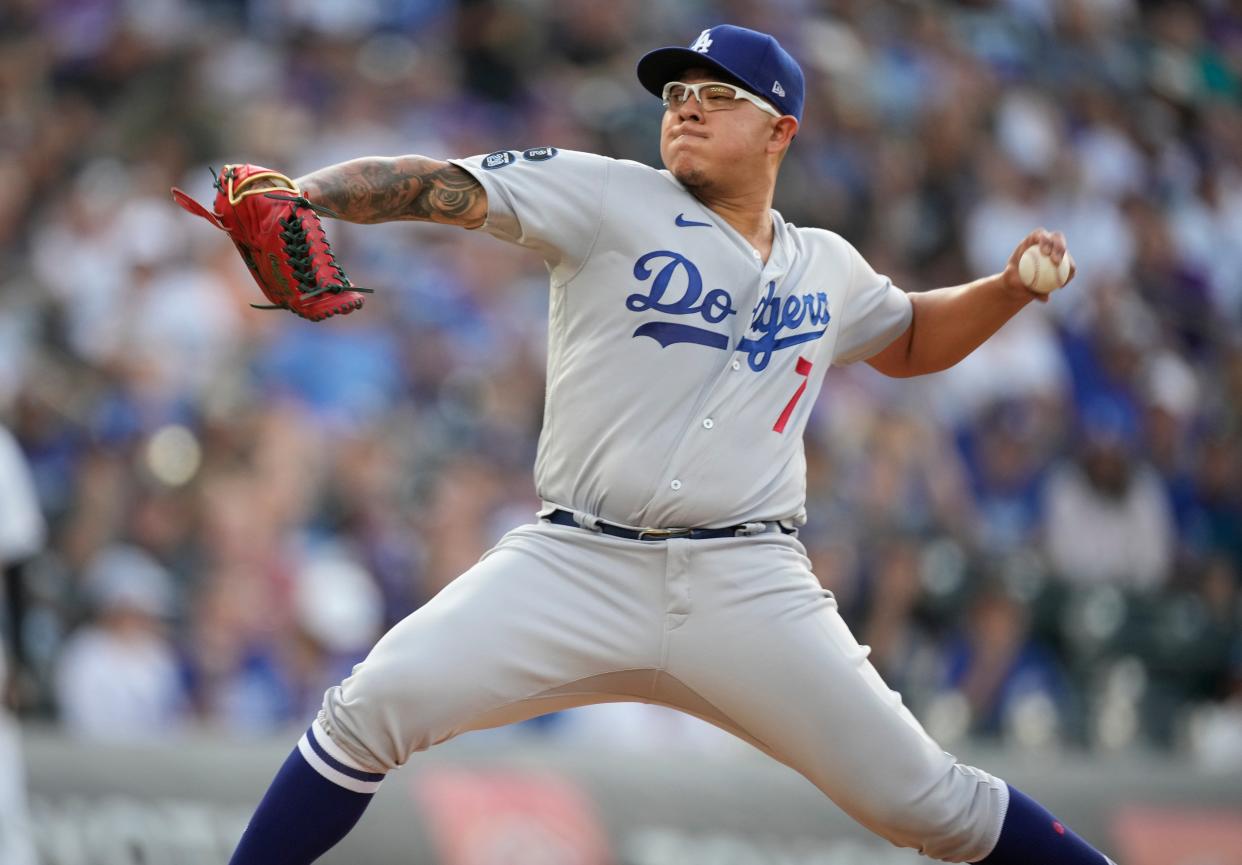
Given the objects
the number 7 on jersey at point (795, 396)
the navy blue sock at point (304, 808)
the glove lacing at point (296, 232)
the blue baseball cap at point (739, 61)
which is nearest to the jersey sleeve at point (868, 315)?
the number 7 on jersey at point (795, 396)

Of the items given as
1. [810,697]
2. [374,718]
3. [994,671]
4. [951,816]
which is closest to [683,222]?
[810,697]

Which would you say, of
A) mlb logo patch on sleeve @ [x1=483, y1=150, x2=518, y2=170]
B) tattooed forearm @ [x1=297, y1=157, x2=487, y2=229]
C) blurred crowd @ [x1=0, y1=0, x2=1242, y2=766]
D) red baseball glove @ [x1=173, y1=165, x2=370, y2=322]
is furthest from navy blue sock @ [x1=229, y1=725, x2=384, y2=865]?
blurred crowd @ [x1=0, y1=0, x2=1242, y2=766]

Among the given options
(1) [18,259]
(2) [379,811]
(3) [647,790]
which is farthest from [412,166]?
(1) [18,259]

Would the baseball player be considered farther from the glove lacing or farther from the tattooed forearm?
the glove lacing

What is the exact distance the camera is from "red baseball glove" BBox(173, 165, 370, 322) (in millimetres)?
3447

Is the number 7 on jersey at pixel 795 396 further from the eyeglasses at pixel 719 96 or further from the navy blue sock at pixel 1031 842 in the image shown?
the navy blue sock at pixel 1031 842

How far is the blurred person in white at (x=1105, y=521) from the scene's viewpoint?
10.3 meters

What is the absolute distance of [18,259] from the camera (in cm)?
823

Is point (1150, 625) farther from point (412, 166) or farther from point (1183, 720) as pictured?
point (412, 166)

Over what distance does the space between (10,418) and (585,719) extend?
269cm

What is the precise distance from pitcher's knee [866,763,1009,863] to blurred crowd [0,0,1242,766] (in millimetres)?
3402

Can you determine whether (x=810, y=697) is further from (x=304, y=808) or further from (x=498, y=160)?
(x=498, y=160)

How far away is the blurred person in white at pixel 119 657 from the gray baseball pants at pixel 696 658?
3.20 metres

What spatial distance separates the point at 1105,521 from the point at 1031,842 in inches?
264
